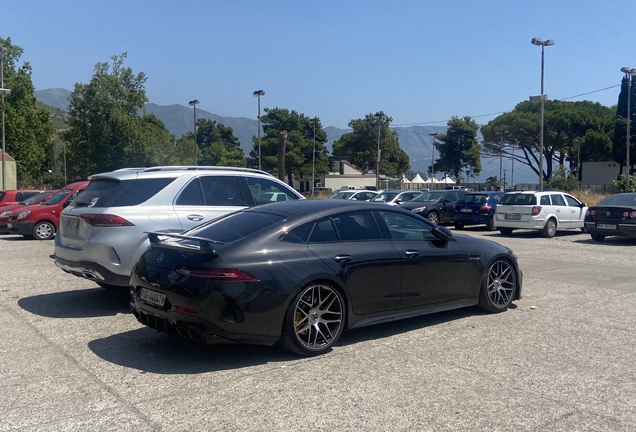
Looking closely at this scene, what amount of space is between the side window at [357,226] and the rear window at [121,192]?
2898 millimetres

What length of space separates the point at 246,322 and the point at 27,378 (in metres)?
1.89

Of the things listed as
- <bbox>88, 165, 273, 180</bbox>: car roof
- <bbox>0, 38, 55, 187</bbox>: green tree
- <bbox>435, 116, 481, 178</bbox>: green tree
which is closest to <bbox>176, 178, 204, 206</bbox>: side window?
<bbox>88, 165, 273, 180</bbox>: car roof

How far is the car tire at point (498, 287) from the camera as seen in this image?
732 cm

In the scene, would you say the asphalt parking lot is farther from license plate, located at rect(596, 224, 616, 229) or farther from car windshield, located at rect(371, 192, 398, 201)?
car windshield, located at rect(371, 192, 398, 201)

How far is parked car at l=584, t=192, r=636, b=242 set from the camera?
16.8m

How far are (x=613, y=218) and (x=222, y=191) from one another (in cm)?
1301

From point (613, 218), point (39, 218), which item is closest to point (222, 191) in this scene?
point (39, 218)

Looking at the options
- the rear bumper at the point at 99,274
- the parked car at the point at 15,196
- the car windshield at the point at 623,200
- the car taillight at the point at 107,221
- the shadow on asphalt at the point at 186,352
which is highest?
the car windshield at the point at 623,200

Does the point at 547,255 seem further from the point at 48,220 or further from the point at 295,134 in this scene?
the point at 295,134

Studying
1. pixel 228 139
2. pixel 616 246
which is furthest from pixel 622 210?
pixel 228 139

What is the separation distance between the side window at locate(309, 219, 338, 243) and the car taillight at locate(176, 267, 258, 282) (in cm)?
87

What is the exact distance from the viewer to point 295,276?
548 centimetres

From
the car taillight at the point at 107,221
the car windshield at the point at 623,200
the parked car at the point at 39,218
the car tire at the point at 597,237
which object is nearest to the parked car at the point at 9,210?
the parked car at the point at 39,218

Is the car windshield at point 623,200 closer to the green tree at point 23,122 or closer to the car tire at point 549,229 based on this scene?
the car tire at point 549,229
